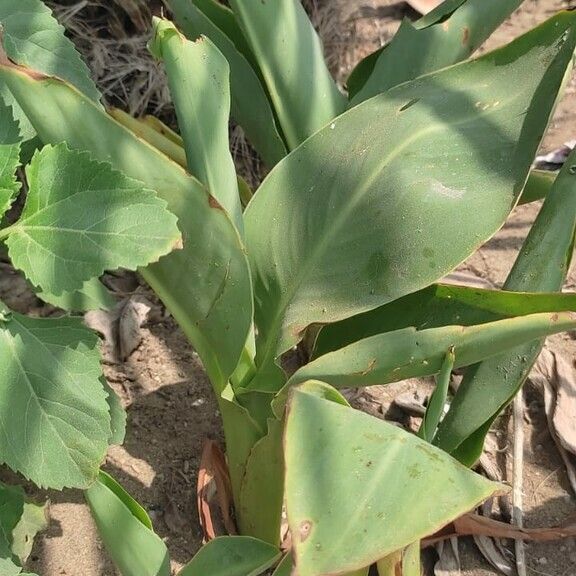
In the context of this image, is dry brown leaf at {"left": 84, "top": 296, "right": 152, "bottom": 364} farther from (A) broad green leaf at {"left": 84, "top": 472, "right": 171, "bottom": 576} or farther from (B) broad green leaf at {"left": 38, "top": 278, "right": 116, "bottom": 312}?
(A) broad green leaf at {"left": 84, "top": 472, "right": 171, "bottom": 576}

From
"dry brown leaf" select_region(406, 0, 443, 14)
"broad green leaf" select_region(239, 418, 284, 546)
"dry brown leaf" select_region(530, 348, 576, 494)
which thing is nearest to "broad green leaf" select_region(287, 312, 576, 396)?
"broad green leaf" select_region(239, 418, 284, 546)

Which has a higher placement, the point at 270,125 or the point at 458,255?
the point at 270,125

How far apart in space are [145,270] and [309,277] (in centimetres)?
20

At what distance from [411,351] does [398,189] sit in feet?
0.70

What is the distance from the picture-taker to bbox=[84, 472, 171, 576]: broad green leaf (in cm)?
98

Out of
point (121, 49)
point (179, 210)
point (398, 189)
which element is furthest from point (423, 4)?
point (179, 210)

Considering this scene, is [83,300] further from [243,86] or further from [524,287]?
[524,287]

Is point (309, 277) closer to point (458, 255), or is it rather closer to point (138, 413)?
point (458, 255)

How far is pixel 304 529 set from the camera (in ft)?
2.29

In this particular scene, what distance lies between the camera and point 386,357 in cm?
88

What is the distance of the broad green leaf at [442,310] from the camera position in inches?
35.8

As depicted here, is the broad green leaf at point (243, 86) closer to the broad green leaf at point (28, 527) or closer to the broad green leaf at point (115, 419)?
the broad green leaf at point (115, 419)

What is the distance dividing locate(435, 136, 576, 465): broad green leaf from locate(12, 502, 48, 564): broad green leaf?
1.96ft

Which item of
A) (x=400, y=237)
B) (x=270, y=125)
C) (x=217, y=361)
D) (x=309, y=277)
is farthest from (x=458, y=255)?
(x=270, y=125)
